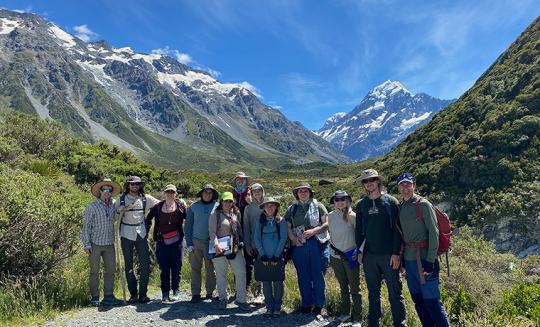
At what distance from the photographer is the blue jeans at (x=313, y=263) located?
6406 millimetres

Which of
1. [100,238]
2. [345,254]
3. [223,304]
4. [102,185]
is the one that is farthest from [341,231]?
[102,185]

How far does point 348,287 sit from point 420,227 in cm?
189

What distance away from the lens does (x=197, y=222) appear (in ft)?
23.4

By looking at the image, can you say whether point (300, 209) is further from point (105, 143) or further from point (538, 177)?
point (105, 143)

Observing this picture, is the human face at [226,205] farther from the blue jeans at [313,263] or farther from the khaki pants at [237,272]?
the blue jeans at [313,263]

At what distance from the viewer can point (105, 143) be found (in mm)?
25266

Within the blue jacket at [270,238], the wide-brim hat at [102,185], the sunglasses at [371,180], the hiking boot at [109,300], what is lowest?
the hiking boot at [109,300]

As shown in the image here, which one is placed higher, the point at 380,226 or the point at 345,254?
the point at 380,226

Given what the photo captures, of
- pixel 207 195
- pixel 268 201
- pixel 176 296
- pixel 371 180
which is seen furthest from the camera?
pixel 176 296

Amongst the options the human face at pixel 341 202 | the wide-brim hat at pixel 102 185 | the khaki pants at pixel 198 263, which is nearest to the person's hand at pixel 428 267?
the human face at pixel 341 202

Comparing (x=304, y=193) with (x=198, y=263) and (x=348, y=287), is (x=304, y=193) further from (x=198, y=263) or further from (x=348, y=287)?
(x=198, y=263)

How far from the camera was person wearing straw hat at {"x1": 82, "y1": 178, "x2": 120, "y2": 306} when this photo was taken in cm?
672

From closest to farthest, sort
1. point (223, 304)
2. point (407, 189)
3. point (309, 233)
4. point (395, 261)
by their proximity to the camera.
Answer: point (407, 189), point (395, 261), point (309, 233), point (223, 304)

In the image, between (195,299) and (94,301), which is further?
(195,299)
